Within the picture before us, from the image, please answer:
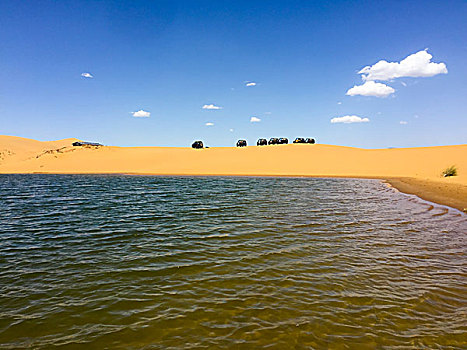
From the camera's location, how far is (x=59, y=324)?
4.41 m

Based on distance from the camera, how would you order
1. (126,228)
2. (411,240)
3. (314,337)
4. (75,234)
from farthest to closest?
(126,228), (75,234), (411,240), (314,337)

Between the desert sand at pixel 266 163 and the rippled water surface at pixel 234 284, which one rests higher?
the desert sand at pixel 266 163

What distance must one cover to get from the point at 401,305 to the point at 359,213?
9.05 m

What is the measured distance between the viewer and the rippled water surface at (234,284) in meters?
4.13

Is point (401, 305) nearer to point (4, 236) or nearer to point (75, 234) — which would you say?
point (75, 234)

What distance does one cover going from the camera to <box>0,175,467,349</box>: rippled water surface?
413 centimetres

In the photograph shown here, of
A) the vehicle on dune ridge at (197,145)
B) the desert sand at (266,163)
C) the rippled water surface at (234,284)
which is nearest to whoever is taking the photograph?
the rippled water surface at (234,284)

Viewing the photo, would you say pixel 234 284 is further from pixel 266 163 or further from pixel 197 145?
pixel 197 145

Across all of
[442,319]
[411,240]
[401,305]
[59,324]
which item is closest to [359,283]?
[401,305]

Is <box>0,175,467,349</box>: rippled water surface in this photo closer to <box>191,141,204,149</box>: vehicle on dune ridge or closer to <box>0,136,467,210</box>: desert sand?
<box>0,136,467,210</box>: desert sand

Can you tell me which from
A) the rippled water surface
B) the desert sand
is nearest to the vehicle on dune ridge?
the desert sand

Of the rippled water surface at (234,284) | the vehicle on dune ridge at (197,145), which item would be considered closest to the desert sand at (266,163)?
the vehicle on dune ridge at (197,145)

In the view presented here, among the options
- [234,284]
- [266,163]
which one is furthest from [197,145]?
→ [234,284]

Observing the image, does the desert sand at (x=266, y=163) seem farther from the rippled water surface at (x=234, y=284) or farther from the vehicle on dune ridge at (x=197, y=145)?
the rippled water surface at (x=234, y=284)
